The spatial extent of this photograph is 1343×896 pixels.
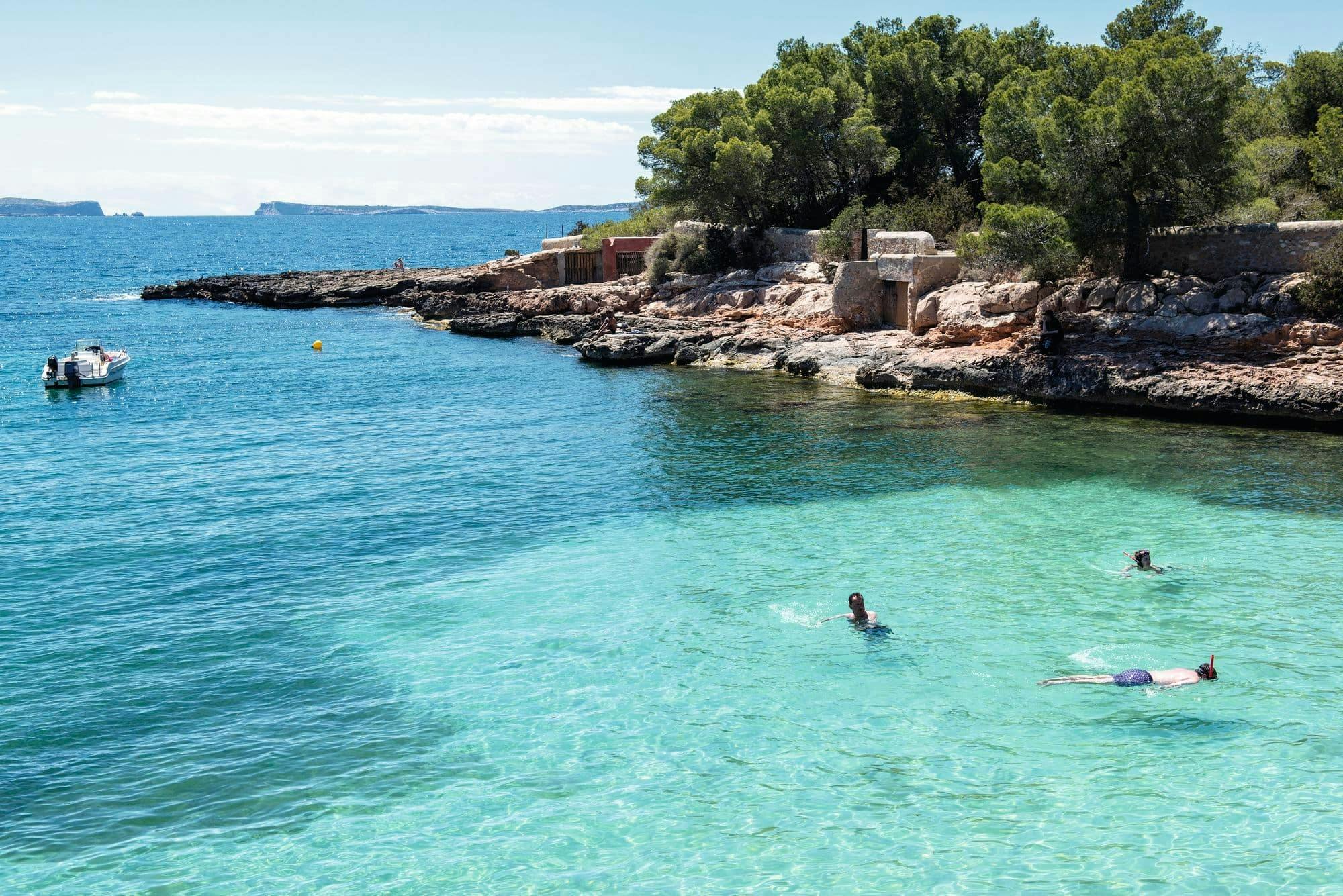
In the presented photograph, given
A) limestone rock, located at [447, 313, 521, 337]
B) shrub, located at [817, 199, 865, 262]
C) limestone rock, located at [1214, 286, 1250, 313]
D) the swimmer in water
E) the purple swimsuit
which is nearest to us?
the purple swimsuit

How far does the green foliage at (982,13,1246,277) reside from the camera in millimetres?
30500

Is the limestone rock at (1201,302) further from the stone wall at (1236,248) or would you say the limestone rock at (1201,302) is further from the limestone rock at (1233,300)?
the stone wall at (1236,248)

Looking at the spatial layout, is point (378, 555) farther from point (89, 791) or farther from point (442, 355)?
point (442, 355)

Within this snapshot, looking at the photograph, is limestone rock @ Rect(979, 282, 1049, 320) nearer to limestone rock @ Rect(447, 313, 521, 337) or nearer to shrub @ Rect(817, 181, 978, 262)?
shrub @ Rect(817, 181, 978, 262)

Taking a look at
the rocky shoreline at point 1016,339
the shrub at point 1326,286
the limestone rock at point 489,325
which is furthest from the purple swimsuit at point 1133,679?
the limestone rock at point 489,325

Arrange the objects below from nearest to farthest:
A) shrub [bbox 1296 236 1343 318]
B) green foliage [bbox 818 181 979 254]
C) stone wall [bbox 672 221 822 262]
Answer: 1. shrub [bbox 1296 236 1343 318]
2. green foliage [bbox 818 181 979 254]
3. stone wall [bbox 672 221 822 262]

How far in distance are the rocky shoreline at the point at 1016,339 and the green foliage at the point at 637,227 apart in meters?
9.42

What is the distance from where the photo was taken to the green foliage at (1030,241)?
105 ft

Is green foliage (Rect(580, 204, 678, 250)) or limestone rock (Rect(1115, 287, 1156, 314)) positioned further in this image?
green foliage (Rect(580, 204, 678, 250))

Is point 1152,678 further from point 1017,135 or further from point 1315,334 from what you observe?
point 1017,135

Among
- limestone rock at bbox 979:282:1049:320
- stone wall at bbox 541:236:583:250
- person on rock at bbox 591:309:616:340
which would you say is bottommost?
person on rock at bbox 591:309:616:340

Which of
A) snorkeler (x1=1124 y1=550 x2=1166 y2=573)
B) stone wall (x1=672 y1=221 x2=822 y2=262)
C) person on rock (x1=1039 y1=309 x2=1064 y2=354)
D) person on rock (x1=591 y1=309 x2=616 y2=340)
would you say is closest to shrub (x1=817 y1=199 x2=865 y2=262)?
stone wall (x1=672 y1=221 x2=822 y2=262)

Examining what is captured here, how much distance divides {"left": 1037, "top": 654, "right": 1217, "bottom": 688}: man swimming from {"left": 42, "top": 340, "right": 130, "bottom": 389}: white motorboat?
36.9 meters

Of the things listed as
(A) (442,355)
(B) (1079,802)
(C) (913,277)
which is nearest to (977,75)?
(C) (913,277)
